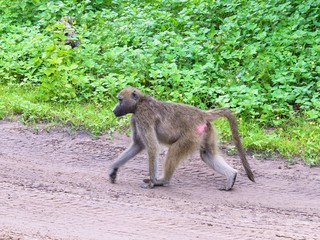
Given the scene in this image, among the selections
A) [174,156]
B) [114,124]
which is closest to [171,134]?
[174,156]

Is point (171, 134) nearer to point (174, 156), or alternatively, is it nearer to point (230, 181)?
point (174, 156)

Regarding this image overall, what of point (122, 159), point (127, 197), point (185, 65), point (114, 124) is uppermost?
point (185, 65)

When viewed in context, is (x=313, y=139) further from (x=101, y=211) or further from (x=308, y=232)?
(x=101, y=211)

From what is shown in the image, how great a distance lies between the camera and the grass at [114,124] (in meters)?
8.58

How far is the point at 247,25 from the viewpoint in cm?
1131

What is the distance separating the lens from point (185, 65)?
10.7 metres

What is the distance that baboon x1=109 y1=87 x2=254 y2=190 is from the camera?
758 cm

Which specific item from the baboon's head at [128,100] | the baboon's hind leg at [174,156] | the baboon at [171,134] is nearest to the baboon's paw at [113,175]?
the baboon at [171,134]

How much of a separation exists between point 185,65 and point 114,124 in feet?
6.37

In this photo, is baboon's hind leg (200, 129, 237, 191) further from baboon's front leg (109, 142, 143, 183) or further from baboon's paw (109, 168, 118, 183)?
baboon's paw (109, 168, 118, 183)

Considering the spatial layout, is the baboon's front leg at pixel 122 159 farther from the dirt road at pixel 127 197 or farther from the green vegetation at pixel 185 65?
the green vegetation at pixel 185 65

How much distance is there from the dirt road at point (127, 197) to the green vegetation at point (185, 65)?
53cm

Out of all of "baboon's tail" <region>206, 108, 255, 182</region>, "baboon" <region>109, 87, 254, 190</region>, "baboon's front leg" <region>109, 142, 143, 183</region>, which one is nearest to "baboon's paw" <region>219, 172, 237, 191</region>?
"baboon" <region>109, 87, 254, 190</region>

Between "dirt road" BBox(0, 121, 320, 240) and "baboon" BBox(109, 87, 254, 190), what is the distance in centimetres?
22
